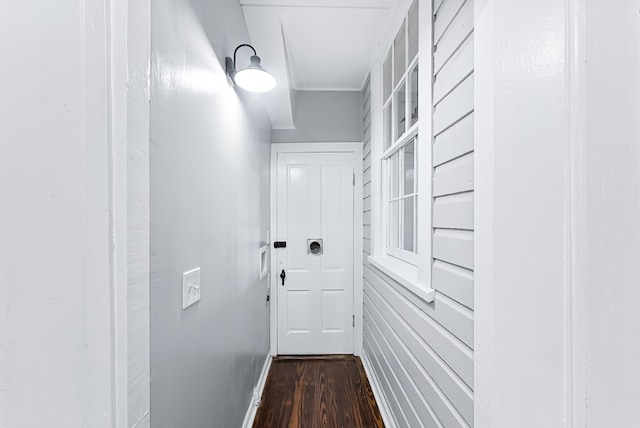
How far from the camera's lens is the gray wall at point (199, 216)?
79cm

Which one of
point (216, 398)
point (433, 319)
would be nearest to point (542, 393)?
point (433, 319)

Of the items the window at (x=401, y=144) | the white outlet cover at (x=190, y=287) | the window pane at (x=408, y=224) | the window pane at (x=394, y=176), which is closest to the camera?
the white outlet cover at (x=190, y=287)

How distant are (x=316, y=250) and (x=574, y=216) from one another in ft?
8.13

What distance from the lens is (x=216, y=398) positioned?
4.07 feet

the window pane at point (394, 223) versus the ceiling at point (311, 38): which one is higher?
the ceiling at point (311, 38)

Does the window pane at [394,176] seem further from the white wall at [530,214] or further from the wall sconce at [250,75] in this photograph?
the white wall at [530,214]

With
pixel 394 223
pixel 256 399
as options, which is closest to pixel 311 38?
pixel 394 223

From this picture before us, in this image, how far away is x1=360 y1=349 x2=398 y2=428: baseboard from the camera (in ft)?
5.92

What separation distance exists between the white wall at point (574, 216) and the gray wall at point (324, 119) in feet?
7.85

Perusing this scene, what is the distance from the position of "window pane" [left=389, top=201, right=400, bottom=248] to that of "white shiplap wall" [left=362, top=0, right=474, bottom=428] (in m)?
0.55

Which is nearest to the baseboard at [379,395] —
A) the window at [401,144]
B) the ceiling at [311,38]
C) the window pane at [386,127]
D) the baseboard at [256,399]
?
the baseboard at [256,399]

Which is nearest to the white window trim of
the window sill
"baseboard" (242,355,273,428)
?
the window sill

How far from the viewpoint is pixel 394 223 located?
201 centimetres

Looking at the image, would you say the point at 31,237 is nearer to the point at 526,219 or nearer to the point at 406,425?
the point at 526,219
